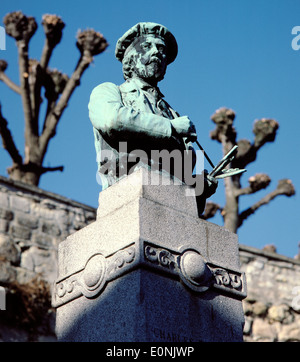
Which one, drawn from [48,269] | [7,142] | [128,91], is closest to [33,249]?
[48,269]

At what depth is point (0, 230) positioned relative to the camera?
910cm

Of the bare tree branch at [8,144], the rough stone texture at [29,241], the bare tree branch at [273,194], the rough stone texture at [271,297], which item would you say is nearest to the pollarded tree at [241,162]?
the bare tree branch at [273,194]

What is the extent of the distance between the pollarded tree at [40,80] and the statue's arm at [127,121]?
6.92 meters

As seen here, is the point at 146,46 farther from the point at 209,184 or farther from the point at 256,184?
the point at 256,184

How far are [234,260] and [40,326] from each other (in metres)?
4.83

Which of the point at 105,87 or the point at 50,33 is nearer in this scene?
the point at 105,87

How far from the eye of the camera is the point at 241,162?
40.7 feet

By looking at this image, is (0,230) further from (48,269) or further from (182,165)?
(182,165)

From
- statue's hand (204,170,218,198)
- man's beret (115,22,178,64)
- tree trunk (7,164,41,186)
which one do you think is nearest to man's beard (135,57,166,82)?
man's beret (115,22,178,64)

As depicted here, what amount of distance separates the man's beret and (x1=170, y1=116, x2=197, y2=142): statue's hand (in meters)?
0.63

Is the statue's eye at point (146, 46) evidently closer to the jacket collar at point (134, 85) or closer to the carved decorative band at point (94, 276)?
the jacket collar at point (134, 85)

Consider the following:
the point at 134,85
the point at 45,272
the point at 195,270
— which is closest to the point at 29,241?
the point at 45,272

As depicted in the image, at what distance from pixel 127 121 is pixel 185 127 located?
39cm

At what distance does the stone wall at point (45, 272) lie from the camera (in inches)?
341
